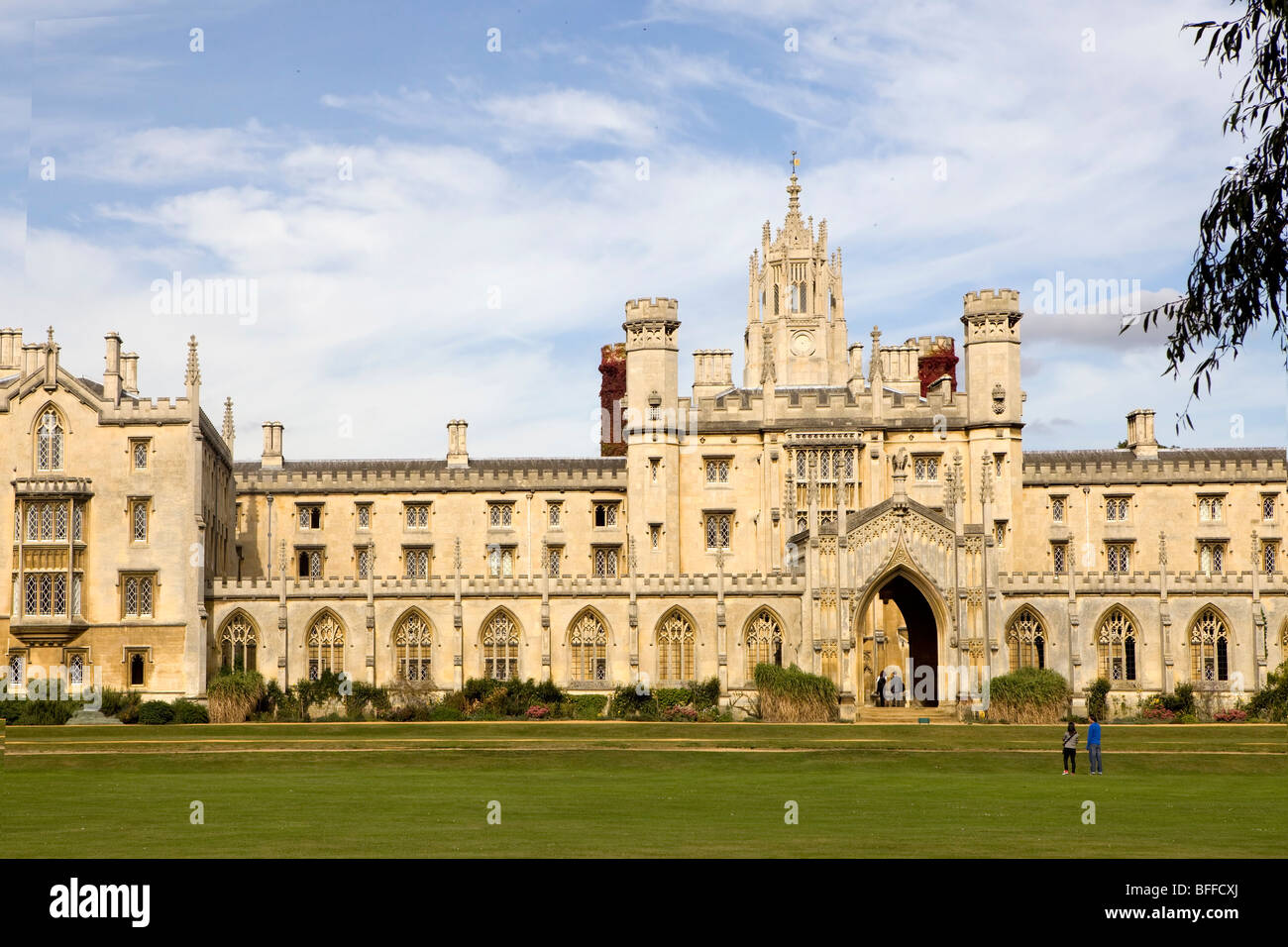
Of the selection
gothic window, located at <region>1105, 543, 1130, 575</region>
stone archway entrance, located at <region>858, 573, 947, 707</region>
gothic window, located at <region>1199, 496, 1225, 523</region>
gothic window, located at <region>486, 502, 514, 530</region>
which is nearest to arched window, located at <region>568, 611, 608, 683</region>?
stone archway entrance, located at <region>858, 573, 947, 707</region>

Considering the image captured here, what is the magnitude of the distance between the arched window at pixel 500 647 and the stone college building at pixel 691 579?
0.08 m

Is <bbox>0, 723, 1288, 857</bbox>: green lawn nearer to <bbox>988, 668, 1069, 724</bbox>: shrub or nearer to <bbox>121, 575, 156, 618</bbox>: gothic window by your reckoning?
<bbox>988, 668, 1069, 724</bbox>: shrub

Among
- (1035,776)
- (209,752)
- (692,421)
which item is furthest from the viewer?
(692,421)

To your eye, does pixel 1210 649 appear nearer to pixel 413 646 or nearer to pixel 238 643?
pixel 413 646

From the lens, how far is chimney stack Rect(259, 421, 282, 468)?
66.8 metres

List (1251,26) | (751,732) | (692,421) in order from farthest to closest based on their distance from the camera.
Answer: (692,421), (751,732), (1251,26)

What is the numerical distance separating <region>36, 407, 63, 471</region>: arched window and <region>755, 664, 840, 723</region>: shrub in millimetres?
25924

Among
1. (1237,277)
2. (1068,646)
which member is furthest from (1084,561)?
(1237,277)

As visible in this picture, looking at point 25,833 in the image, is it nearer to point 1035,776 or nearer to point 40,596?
point 1035,776

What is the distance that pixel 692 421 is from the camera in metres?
62.3

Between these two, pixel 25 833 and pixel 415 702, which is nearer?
pixel 25 833

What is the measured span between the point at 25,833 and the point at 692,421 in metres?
44.3

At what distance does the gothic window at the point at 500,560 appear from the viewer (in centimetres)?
6369

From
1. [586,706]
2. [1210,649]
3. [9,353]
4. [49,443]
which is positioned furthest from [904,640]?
[9,353]
